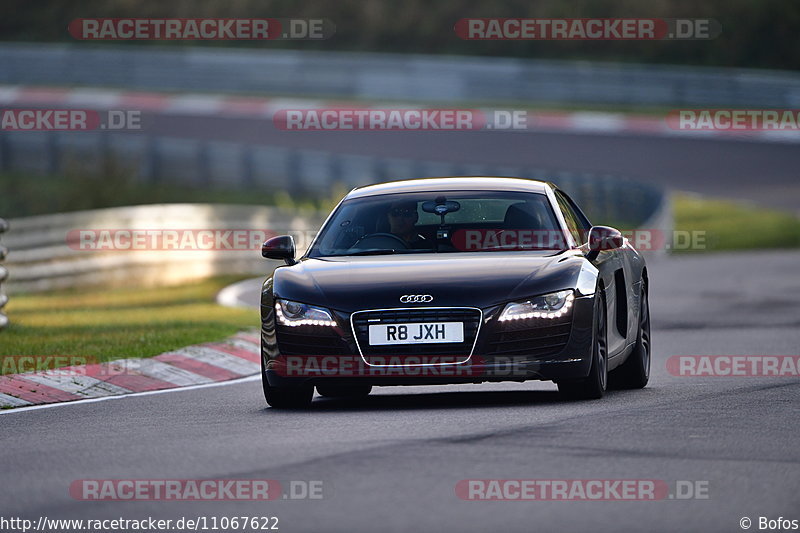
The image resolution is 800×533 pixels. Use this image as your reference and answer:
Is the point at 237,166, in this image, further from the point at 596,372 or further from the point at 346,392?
the point at 596,372

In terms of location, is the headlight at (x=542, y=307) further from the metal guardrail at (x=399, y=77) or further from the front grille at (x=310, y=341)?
the metal guardrail at (x=399, y=77)

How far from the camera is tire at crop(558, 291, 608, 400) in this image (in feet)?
Result: 33.6

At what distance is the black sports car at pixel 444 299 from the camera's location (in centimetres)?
992

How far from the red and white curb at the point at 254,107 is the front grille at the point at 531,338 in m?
32.6

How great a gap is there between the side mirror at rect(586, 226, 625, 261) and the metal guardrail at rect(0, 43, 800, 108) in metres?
31.7

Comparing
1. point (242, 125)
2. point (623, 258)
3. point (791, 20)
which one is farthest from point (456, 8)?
point (623, 258)

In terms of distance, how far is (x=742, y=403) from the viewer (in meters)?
10.2

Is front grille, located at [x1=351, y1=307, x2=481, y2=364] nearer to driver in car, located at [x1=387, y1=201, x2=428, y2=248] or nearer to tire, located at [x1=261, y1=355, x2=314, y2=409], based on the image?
tire, located at [x1=261, y1=355, x2=314, y2=409]

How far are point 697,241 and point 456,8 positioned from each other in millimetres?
27847

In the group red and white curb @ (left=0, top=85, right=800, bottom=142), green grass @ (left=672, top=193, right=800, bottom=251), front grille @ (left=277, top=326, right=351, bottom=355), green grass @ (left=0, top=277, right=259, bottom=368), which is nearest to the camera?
front grille @ (left=277, top=326, right=351, bottom=355)

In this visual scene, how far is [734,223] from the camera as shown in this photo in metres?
33.7

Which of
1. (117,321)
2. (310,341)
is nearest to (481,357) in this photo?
(310,341)

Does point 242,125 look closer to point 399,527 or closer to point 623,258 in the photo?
point 623,258

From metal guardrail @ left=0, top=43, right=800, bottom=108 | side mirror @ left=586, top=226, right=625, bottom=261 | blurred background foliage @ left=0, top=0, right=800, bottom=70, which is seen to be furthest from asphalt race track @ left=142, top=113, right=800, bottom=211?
side mirror @ left=586, top=226, right=625, bottom=261
